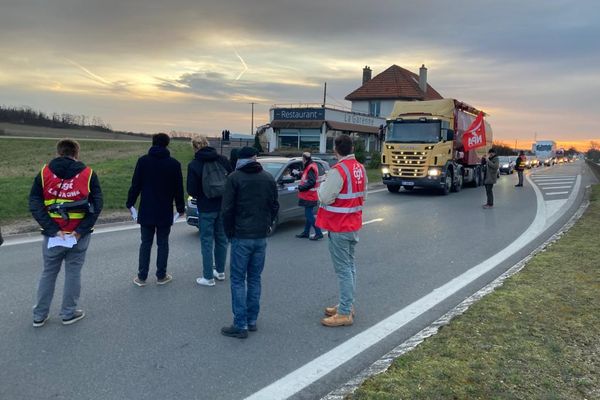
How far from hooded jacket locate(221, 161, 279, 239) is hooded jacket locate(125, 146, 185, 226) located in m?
1.70

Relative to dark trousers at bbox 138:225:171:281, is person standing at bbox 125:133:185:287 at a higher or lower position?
higher

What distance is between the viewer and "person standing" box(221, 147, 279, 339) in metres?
4.61

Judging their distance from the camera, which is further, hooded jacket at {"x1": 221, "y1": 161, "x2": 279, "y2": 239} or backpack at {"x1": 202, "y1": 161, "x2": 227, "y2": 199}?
backpack at {"x1": 202, "y1": 161, "x2": 227, "y2": 199}

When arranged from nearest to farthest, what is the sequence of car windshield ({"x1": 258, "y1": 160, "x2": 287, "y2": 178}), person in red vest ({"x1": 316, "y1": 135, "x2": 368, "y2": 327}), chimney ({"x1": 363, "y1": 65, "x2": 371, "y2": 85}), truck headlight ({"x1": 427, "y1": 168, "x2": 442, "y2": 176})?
person in red vest ({"x1": 316, "y1": 135, "x2": 368, "y2": 327}), car windshield ({"x1": 258, "y1": 160, "x2": 287, "y2": 178}), truck headlight ({"x1": 427, "y1": 168, "x2": 442, "y2": 176}), chimney ({"x1": 363, "y1": 65, "x2": 371, "y2": 85})

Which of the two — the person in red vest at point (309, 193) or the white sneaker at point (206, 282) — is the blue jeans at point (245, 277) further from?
the person in red vest at point (309, 193)

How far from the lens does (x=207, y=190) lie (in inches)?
243

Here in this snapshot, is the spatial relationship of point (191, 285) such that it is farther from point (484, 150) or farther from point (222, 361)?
point (484, 150)

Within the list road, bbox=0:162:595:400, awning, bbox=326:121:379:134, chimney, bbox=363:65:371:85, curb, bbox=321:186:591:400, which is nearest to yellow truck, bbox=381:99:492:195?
road, bbox=0:162:595:400

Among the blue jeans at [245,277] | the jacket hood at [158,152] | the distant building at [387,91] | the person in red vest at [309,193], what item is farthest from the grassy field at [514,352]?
the distant building at [387,91]

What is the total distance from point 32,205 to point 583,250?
27.0 feet

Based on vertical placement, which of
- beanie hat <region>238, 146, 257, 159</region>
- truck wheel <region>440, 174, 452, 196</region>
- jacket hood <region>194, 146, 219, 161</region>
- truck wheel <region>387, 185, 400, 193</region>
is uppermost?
beanie hat <region>238, 146, 257, 159</region>

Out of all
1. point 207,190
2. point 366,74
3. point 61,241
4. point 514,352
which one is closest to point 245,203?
point 207,190

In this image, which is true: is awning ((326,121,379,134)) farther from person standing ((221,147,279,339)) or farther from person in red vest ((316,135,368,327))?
person standing ((221,147,279,339))

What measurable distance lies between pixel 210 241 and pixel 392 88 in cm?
4848
